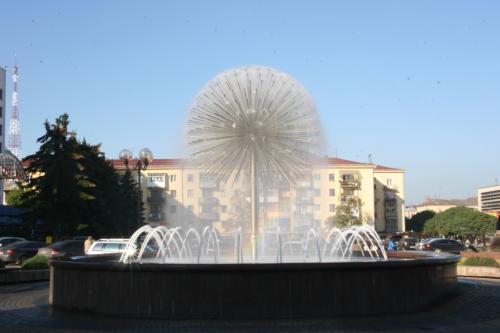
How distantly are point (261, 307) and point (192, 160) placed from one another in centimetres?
750

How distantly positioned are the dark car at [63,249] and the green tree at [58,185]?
17.6m

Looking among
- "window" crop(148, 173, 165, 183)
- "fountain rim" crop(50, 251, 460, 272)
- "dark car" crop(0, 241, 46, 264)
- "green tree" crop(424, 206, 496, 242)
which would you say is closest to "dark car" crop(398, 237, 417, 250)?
"dark car" crop(0, 241, 46, 264)

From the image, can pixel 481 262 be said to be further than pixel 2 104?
No

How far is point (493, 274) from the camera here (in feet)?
69.3

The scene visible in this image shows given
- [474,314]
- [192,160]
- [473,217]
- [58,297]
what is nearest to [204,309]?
[58,297]

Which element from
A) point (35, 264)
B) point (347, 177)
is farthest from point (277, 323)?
point (347, 177)

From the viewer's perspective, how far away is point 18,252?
3058cm

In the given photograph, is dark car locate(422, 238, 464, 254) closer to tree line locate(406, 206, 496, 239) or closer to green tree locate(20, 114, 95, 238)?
green tree locate(20, 114, 95, 238)

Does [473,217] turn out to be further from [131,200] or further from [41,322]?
[41,322]

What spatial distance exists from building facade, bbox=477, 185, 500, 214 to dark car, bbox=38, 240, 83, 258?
162m

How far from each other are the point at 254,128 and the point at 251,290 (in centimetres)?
678

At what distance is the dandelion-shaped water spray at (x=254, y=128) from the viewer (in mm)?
16172

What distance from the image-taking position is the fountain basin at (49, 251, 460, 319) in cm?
1002

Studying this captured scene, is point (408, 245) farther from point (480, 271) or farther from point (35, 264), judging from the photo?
point (35, 264)
